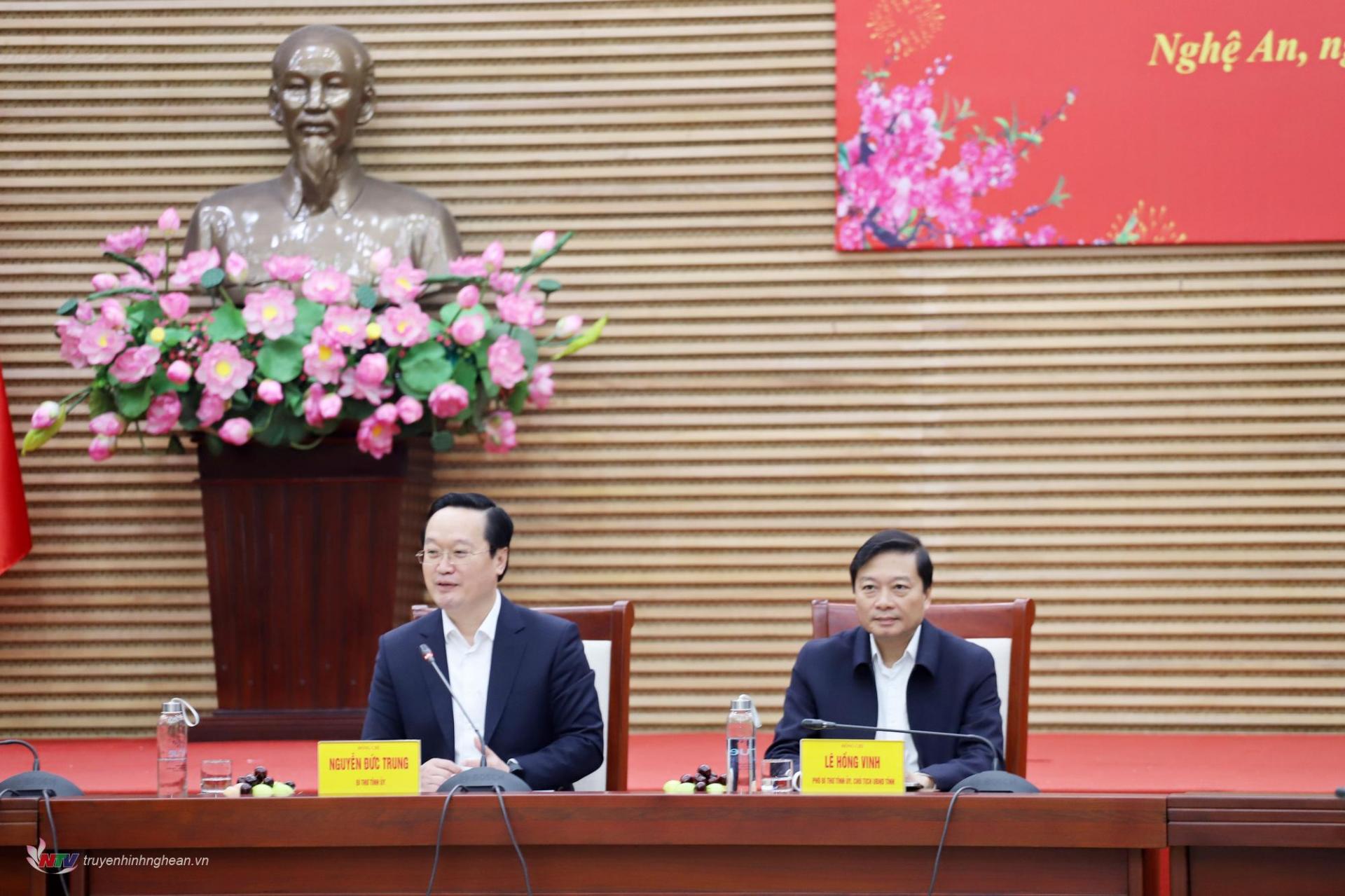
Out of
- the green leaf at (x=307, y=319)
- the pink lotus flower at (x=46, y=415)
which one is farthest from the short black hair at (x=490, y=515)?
the pink lotus flower at (x=46, y=415)

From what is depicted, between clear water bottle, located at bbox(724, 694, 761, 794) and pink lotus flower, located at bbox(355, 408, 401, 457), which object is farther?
pink lotus flower, located at bbox(355, 408, 401, 457)

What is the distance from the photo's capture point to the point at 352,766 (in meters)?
2.23

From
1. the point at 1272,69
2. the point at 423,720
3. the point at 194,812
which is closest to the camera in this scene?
the point at 194,812

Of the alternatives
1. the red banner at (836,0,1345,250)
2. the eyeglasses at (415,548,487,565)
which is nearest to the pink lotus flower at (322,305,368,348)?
the eyeglasses at (415,548,487,565)

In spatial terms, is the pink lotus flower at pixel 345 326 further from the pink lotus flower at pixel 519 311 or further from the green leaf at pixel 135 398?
the green leaf at pixel 135 398

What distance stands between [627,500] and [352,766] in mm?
2862

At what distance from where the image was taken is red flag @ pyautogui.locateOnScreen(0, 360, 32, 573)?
480 cm

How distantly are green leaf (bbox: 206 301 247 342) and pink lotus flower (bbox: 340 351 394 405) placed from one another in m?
0.32

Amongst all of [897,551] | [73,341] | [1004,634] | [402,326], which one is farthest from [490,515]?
[73,341]

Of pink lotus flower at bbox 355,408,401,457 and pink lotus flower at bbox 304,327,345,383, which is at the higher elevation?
pink lotus flower at bbox 304,327,345,383

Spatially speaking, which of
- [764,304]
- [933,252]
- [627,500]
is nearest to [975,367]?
[933,252]

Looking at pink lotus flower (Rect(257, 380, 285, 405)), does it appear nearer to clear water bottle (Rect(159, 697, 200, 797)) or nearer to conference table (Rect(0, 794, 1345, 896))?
clear water bottle (Rect(159, 697, 200, 797))

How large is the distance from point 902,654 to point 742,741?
0.63 metres

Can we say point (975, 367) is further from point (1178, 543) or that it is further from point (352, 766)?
point (352, 766)
